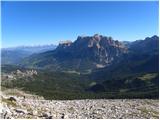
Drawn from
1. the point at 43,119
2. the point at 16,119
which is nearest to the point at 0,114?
the point at 16,119

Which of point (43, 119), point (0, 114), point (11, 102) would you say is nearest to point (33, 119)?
point (43, 119)

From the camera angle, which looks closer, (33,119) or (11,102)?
(33,119)

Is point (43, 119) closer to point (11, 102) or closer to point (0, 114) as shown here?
point (0, 114)

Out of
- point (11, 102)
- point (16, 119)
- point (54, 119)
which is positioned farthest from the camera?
point (11, 102)

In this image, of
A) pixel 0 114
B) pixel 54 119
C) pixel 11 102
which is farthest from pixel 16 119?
pixel 11 102

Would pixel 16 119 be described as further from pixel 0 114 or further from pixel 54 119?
pixel 54 119

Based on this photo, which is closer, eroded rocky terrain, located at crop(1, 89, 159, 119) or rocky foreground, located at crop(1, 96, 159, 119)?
rocky foreground, located at crop(1, 96, 159, 119)

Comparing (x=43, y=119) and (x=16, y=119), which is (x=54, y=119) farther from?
(x=16, y=119)

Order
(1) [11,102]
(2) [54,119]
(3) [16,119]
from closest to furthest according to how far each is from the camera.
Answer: (3) [16,119] → (2) [54,119] → (1) [11,102]

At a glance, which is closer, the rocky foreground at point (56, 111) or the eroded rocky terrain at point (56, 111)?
the rocky foreground at point (56, 111)
